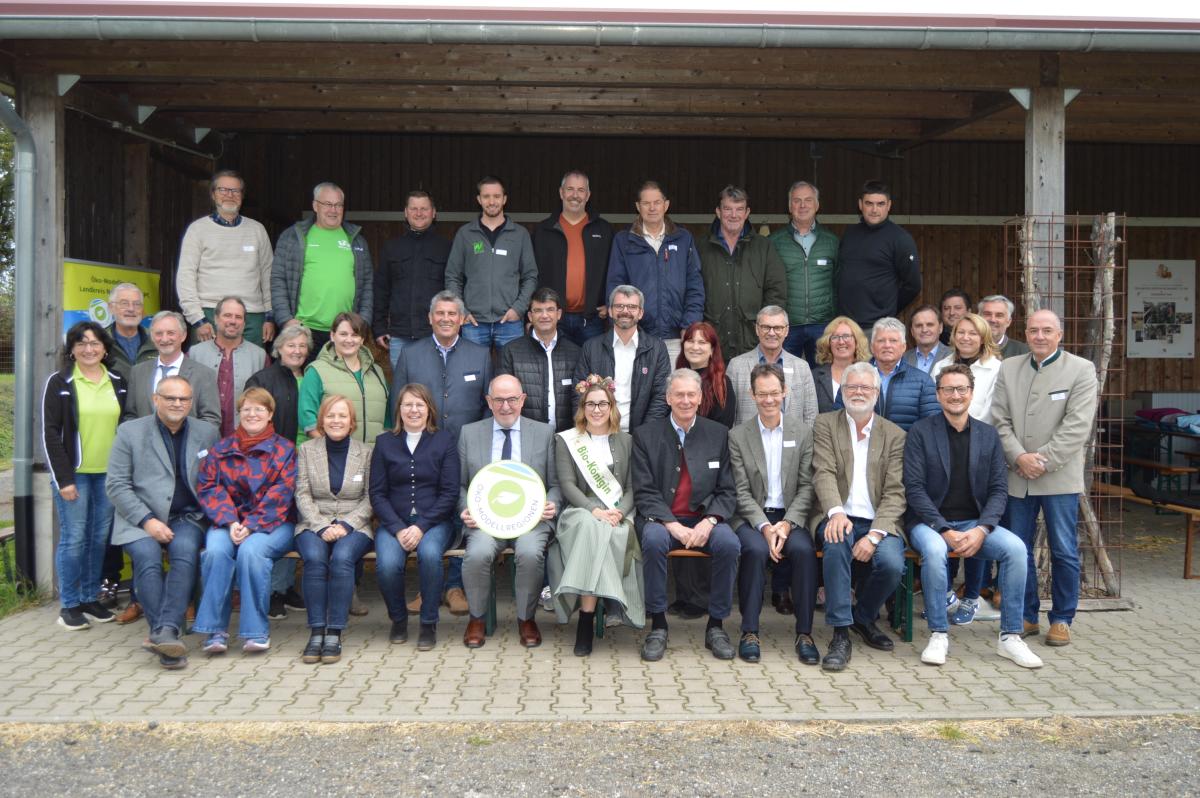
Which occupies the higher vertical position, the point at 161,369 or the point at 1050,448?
the point at 161,369

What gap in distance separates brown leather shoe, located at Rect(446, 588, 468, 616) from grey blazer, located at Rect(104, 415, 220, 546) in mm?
1436

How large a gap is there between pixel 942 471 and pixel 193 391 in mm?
4171

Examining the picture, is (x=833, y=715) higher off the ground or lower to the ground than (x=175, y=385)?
lower

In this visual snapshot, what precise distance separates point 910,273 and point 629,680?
352cm

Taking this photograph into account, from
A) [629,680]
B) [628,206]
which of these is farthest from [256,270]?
[628,206]

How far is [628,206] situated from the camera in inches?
468

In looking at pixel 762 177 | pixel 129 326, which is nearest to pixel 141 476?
pixel 129 326

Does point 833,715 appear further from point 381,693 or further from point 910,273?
point 910,273

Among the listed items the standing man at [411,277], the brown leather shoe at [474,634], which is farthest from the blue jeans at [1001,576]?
the standing man at [411,277]

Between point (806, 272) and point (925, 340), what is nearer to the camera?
point (925, 340)

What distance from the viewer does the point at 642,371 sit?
6328mm

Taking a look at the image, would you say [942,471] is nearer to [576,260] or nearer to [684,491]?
[684,491]

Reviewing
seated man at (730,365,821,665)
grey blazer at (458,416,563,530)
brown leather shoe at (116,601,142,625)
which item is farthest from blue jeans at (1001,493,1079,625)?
brown leather shoe at (116,601,142,625)

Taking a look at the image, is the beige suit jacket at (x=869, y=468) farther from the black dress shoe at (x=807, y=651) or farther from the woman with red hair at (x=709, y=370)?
the woman with red hair at (x=709, y=370)
